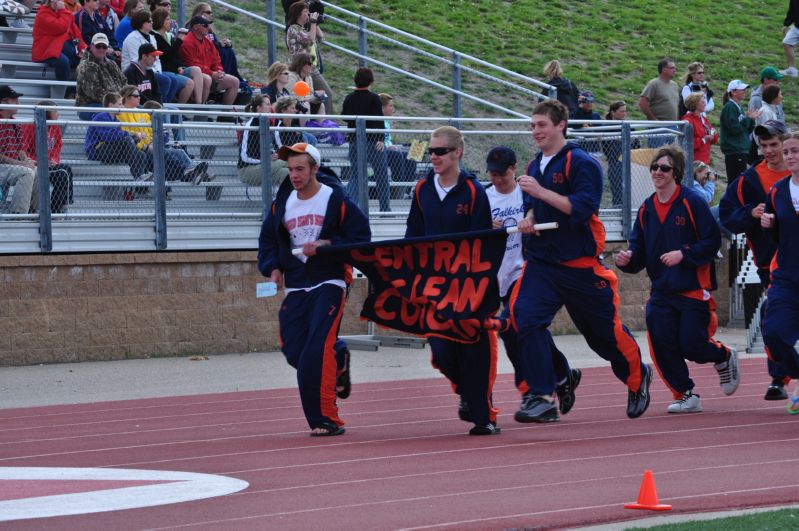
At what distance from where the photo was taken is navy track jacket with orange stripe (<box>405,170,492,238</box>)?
9.44 meters

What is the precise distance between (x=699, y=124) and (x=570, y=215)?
10994mm

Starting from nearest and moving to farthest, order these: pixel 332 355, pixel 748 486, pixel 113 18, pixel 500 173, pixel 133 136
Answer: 1. pixel 748 486
2. pixel 332 355
3. pixel 500 173
4. pixel 133 136
5. pixel 113 18

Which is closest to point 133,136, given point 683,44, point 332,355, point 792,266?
point 332,355

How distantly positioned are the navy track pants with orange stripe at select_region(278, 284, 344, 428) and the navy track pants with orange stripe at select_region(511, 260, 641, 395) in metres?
1.21

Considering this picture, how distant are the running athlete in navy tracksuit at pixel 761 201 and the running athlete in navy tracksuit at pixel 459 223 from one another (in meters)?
2.30

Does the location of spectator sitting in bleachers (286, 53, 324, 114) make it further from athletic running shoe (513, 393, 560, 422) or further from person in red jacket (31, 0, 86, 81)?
athletic running shoe (513, 393, 560, 422)

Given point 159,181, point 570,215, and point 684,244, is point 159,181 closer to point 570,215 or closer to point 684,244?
point 684,244

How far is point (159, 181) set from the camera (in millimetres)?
14688

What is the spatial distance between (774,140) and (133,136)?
675cm

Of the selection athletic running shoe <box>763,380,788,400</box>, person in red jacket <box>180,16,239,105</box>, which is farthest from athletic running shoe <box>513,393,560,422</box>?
person in red jacket <box>180,16,239,105</box>

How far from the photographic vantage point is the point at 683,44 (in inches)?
1339

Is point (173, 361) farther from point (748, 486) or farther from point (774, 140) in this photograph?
point (748, 486)

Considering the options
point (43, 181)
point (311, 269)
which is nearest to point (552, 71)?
point (43, 181)

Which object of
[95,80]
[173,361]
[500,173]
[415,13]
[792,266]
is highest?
[415,13]
